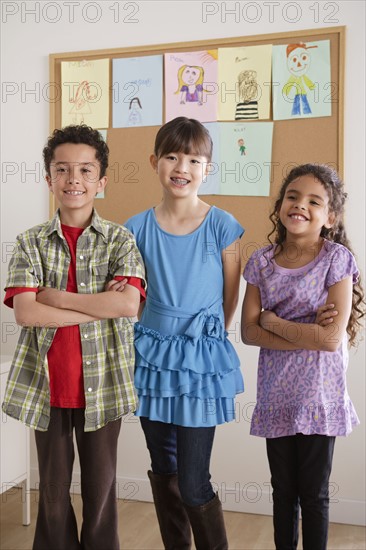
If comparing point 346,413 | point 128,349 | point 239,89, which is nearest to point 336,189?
point 346,413

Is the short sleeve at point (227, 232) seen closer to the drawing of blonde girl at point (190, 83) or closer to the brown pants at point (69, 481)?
the brown pants at point (69, 481)

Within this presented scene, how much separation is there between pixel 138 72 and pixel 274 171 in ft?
2.36

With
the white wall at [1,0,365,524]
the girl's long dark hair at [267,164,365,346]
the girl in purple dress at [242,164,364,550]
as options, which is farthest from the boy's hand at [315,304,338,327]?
the white wall at [1,0,365,524]

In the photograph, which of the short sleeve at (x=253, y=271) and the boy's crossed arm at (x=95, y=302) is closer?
the boy's crossed arm at (x=95, y=302)

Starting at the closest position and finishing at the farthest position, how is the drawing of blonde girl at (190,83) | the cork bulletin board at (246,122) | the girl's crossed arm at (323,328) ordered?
→ the girl's crossed arm at (323,328), the cork bulletin board at (246,122), the drawing of blonde girl at (190,83)

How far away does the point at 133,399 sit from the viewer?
1.67 m

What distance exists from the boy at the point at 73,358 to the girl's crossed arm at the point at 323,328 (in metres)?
0.37

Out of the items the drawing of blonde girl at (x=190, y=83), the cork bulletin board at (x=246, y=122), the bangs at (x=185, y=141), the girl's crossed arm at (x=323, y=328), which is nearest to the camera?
the girl's crossed arm at (x=323, y=328)

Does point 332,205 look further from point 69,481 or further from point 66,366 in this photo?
point 69,481

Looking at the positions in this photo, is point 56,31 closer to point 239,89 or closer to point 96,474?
point 239,89

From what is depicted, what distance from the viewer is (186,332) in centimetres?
169

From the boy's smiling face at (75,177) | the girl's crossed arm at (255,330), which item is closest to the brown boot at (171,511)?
the girl's crossed arm at (255,330)

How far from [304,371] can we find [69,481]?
682 millimetres

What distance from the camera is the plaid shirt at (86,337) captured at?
1657mm
